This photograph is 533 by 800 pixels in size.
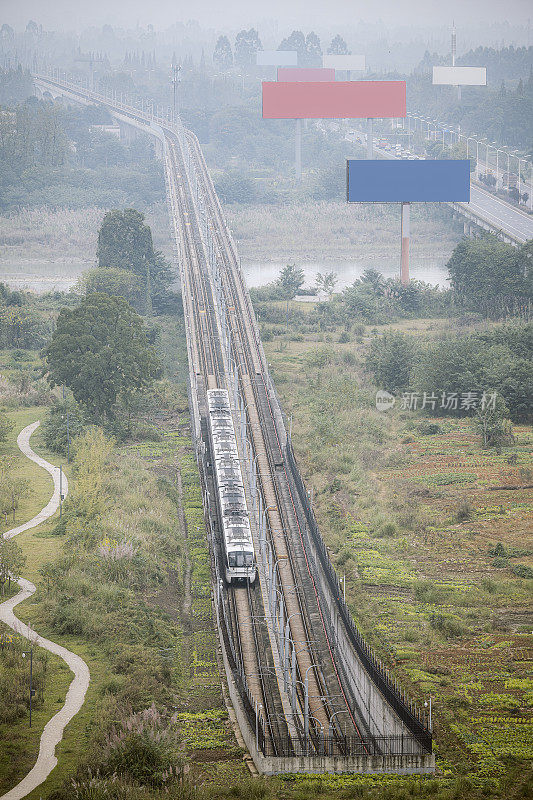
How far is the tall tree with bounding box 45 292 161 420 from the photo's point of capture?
90.7 metres

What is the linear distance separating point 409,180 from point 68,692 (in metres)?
80.8

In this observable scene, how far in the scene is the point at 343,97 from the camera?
164 meters

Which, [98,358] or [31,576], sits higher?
[98,358]

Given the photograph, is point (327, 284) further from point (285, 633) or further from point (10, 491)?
point (285, 633)

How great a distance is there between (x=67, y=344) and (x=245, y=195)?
343 feet

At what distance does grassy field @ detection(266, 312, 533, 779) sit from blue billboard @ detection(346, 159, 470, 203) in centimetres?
2187

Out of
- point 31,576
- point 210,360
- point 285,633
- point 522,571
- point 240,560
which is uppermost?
point 210,360

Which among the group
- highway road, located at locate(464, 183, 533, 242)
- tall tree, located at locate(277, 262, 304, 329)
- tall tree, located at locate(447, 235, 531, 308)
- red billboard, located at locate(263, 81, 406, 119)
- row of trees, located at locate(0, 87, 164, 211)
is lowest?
tall tree, located at locate(277, 262, 304, 329)

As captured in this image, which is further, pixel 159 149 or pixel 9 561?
pixel 159 149

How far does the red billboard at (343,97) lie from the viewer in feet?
538

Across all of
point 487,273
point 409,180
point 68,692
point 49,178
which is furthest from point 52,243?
point 68,692

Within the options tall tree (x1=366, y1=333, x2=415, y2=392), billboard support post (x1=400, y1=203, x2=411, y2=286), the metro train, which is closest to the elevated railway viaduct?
the metro train

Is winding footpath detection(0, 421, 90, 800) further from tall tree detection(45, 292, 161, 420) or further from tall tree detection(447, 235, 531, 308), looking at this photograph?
tall tree detection(447, 235, 531, 308)

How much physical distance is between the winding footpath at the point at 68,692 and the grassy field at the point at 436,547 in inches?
602
